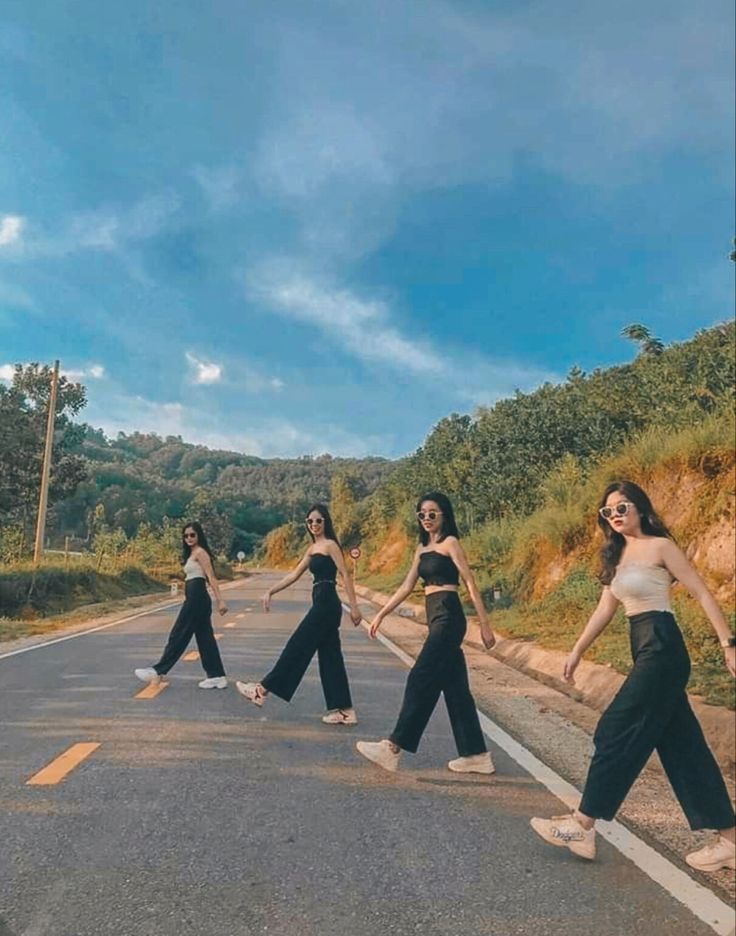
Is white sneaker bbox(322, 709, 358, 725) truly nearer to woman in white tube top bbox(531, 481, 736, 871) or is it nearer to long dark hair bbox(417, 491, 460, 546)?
long dark hair bbox(417, 491, 460, 546)

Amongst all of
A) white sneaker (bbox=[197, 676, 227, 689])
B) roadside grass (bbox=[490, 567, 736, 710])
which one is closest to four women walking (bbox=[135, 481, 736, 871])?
roadside grass (bbox=[490, 567, 736, 710])

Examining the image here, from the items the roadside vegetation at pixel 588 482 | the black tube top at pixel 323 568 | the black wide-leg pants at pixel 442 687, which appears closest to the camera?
the black wide-leg pants at pixel 442 687

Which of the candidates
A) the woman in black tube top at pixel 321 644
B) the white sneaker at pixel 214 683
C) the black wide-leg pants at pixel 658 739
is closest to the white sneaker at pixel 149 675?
the white sneaker at pixel 214 683

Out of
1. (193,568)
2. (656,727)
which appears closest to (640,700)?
(656,727)

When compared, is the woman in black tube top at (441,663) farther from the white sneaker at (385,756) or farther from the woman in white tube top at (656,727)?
the woman in white tube top at (656,727)

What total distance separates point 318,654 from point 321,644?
0.10 m

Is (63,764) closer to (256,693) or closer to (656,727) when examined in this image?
(256,693)

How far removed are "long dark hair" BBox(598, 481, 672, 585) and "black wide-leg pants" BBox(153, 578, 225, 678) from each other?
604 cm

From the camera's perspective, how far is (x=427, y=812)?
502 cm

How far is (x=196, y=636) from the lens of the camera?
9.48 meters

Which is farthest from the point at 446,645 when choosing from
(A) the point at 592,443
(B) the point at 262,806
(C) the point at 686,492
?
(A) the point at 592,443

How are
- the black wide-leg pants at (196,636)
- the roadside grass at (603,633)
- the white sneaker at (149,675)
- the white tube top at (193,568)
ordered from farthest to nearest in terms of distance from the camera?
the white tube top at (193,568), the black wide-leg pants at (196,636), the white sneaker at (149,675), the roadside grass at (603,633)

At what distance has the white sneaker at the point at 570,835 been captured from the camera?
4215 mm

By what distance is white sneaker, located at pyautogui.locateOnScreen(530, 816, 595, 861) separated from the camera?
421 centimetres
